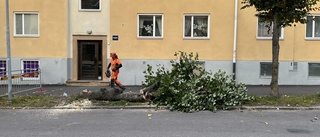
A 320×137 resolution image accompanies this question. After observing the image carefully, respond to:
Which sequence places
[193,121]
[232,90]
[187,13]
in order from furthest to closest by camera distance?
[187,13], [232,90], [193,121]

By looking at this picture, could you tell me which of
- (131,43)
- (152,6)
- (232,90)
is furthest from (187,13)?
(232,90)

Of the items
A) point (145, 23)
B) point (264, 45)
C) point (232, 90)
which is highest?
point (145, 23)

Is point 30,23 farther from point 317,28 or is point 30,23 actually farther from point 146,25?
point 317,28

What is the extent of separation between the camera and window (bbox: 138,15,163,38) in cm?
1525

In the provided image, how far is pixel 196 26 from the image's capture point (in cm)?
1524

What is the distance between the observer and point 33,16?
50.1 ft

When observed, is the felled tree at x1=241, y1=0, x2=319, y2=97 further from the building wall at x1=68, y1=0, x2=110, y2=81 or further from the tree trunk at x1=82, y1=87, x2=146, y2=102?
the building wall at x1=68, y1=0, x2=110, y2=81

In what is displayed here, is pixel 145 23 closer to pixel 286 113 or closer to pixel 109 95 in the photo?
pixel 109 95

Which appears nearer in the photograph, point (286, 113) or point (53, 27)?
point (286, 113)

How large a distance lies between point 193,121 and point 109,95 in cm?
345

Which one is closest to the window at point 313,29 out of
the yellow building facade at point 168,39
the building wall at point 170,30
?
the yellow building facade at point 168,39

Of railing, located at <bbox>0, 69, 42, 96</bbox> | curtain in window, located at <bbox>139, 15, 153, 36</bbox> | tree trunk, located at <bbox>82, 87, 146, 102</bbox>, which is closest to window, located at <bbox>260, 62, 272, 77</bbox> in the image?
curtain in window, located at <bbox>139, 15, 153, 36</bbox>

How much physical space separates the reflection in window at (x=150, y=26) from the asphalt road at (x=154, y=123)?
697 centimetres

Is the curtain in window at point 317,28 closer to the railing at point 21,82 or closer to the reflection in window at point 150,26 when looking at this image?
the reflection in window at point 150,26
